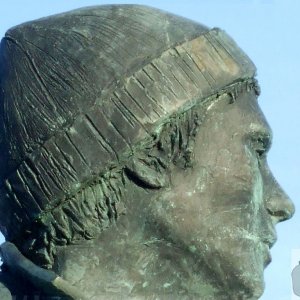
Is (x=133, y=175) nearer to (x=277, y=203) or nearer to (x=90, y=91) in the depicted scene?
(x=90, y=91)

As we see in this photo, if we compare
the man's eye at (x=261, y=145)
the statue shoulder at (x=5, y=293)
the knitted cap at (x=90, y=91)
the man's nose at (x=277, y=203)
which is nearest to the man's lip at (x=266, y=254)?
the man's nose at (x=277, y=203)

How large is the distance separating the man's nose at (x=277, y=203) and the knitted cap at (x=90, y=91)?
1.76 ft

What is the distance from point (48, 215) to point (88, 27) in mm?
897

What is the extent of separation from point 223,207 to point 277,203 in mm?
327

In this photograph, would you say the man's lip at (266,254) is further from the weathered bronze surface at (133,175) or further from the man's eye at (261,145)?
the man's eye at (261,145)

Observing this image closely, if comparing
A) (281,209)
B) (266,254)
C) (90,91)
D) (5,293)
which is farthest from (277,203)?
(5,293)

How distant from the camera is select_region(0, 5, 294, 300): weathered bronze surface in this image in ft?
24.5

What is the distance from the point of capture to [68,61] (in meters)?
7.61

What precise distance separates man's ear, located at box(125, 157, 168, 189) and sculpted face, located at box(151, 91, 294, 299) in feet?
0.20

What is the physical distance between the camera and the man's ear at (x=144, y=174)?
7465mm

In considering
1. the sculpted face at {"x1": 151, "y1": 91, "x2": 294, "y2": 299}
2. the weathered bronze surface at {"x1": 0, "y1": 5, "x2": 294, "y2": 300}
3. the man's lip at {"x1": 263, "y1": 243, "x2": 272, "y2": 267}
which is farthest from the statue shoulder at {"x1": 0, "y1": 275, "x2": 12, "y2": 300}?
the man's lip at {"x1": 263, "y1": 243, "x2": 272, "y2": 267}

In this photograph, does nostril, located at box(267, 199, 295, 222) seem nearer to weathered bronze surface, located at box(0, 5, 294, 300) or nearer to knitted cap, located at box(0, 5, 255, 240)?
weathered bronze surface, located at box(0, 5, 294, 300)

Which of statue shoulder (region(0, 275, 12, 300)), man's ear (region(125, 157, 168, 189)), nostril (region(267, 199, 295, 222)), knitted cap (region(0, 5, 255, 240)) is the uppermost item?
knitted cap (region(0, 5, 255, 240))

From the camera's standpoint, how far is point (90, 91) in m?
7.52
